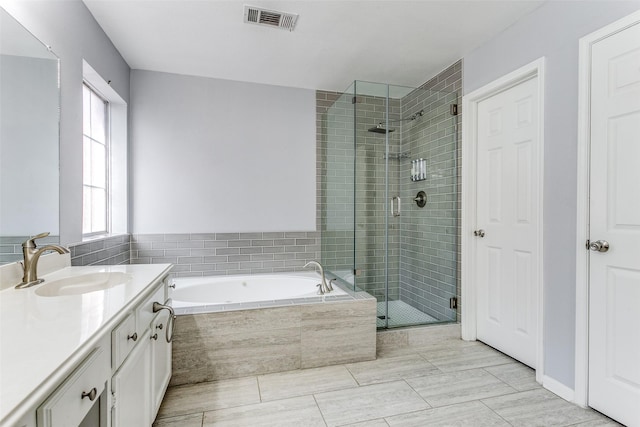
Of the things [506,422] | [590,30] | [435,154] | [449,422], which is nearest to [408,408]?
[449,422]

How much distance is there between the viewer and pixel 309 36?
8.38ft

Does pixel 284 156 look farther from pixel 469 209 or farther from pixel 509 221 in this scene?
pixel 509 221

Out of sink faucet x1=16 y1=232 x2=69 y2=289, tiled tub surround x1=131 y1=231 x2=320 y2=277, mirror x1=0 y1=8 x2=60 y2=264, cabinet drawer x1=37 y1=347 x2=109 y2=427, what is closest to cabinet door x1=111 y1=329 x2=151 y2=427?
cabinet drawer x1=37 y1=347 x2=109 y2=427

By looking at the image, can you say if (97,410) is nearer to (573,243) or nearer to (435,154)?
(573,243)

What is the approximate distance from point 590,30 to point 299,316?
2.48 metres

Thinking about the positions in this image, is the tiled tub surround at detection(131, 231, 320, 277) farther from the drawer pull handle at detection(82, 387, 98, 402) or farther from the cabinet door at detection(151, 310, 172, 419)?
the drawer pull handle at detection(82, 387, 98, 402)

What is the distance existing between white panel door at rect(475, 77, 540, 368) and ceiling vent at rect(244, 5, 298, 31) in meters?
1.68

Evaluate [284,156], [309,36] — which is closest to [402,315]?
[284,156]

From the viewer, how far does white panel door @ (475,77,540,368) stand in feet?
7.68

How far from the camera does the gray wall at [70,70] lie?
1.81 meters

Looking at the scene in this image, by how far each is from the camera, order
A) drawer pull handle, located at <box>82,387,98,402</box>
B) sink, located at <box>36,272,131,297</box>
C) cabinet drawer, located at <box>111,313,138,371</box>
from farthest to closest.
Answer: sink, located at <box>36,272,131,297</box> < cabinet drawer, located at <box>111,313,138,371</box> < drawer pull handle, located at <box>82,387,98,402</box>

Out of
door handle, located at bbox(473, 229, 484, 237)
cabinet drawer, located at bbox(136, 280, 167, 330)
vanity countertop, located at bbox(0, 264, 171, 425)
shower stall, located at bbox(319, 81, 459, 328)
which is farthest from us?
shower stall, located at bbox(319, 81, 459, 328)

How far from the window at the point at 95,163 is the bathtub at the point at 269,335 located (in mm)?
993

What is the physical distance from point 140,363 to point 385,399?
1.38 m
